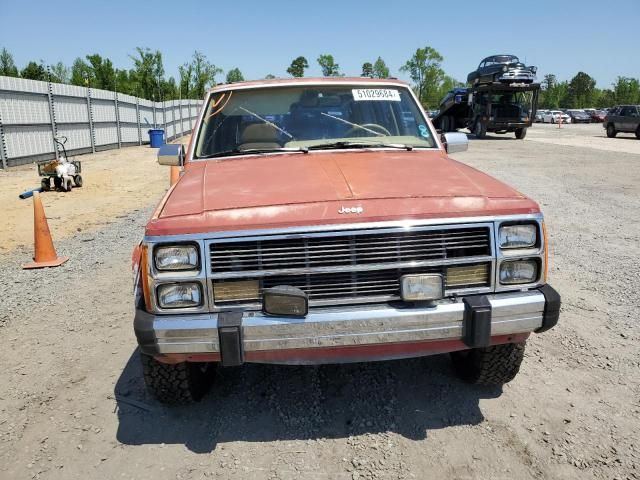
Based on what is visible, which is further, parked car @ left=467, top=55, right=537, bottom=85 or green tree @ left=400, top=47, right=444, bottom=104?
green tree @ left=400, top=47, right=444, bottom=104

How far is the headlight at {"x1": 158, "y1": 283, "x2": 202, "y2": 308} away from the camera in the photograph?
2486 millimetres

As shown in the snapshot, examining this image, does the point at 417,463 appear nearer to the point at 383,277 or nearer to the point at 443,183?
the point at 383,277

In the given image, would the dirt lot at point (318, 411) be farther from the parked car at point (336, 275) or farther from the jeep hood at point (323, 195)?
the jeep hood at point (323, 195)

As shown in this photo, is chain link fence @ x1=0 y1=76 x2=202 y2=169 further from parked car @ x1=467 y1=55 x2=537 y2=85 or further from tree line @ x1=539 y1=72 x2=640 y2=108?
tree line @ x1=539 y1=72 x2=640 y2=108

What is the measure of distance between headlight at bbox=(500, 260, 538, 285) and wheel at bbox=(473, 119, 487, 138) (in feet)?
83.2

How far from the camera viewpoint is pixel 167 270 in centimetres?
248

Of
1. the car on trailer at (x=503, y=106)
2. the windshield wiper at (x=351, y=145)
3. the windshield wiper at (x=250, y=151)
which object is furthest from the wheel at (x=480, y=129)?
the windshield wiper at (x=250, y=151)

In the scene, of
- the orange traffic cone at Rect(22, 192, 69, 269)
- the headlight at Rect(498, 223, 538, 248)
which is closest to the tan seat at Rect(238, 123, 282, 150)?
the headlight at Rect(498, 223, 538, 248)

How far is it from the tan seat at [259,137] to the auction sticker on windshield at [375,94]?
768 mm

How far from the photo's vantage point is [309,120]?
399 centimetres

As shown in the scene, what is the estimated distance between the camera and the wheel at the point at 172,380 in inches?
112

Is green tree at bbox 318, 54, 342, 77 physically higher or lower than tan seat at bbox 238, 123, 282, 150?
higher

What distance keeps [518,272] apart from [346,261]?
3.02ft

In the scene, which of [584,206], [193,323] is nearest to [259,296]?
[193,323]
